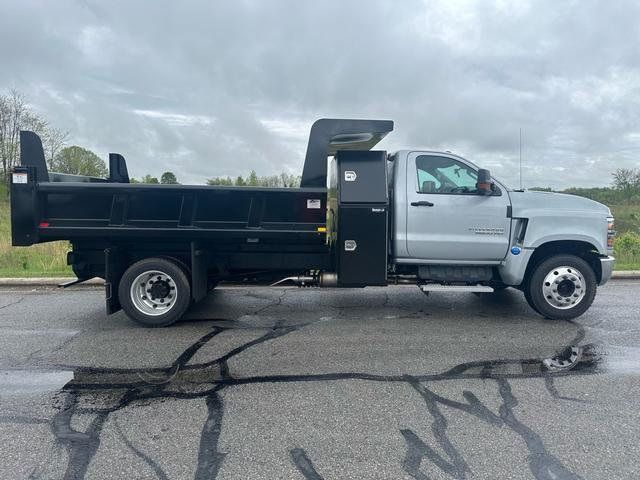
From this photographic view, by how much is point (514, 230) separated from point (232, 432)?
4792 mm

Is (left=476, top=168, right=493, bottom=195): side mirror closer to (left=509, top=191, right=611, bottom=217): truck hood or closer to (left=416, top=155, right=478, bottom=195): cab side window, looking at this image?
(left=416, top=155, right=478, bottom=195): cab side window

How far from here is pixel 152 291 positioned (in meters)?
6.34

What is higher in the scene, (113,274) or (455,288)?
(113,274)

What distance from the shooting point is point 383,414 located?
373 centimetres

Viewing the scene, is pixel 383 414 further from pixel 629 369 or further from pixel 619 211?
pixel 619 211

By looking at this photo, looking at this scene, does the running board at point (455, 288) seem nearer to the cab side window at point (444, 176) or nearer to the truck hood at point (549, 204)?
the truck hood at point (549, 204)

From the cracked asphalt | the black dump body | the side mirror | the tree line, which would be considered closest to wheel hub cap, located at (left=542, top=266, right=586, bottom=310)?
the cracked asphalt

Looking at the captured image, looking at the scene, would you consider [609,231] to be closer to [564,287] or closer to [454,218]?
[564,287]

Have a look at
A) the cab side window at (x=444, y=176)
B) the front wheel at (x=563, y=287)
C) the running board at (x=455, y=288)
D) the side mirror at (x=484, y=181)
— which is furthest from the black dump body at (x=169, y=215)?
the front wheel at (x=563, y=287)

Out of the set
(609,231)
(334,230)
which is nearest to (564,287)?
(609,231)

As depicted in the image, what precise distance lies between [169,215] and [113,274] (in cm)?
111

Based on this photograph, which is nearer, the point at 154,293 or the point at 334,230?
the point at 154,293

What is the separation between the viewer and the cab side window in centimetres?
656

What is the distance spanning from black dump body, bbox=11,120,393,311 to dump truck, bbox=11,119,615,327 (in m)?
0.01
